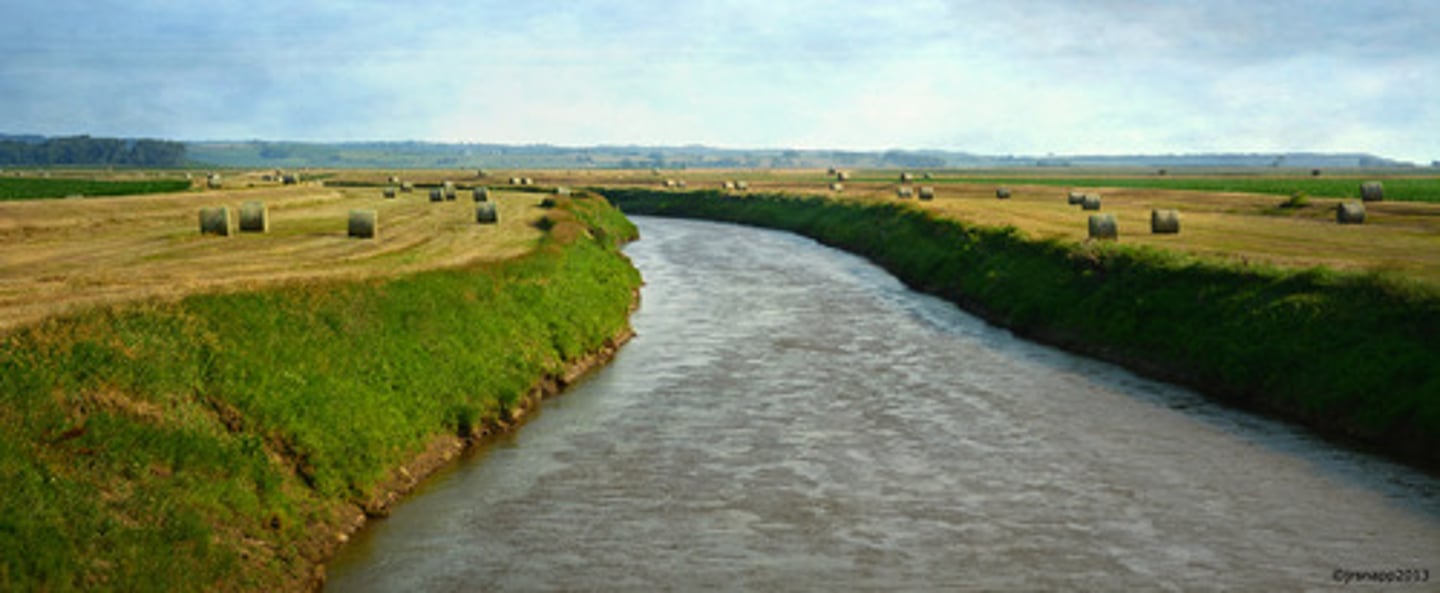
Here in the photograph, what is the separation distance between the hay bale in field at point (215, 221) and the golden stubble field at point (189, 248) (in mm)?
665

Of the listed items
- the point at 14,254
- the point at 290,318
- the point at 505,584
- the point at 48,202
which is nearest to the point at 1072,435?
the point at 505,584

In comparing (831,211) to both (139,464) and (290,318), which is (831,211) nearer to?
(290,318)

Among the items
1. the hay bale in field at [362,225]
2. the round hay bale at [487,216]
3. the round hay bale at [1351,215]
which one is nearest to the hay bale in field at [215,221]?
the hay bale in field at [362,225]

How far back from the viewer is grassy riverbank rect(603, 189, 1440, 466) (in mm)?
26281

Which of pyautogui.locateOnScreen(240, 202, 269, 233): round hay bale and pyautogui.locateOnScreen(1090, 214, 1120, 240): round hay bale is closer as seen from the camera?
pyautogui.locateOnScreen(1090, 214, 1120, 240): round hay bale

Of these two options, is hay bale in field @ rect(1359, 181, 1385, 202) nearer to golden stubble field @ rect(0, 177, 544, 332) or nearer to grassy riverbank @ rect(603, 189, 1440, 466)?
grassy riverbank @ rect(603, 189, 1440, 466)

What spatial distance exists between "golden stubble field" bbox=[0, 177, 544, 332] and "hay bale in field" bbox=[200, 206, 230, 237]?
67 cm

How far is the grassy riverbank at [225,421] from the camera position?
14.5 m

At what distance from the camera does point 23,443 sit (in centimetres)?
1530

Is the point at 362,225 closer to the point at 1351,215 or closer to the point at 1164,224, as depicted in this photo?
the point at 1164,224

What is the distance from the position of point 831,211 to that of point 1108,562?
76126mm

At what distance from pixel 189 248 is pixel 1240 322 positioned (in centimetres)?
3551

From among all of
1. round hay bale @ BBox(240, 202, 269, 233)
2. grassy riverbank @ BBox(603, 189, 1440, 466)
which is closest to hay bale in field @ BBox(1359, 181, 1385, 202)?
grassy riverbank @ BBox(603, 189, 1440, 466)

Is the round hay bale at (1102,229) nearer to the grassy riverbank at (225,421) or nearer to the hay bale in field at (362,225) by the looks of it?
the grassy riverbank at (225,421)
